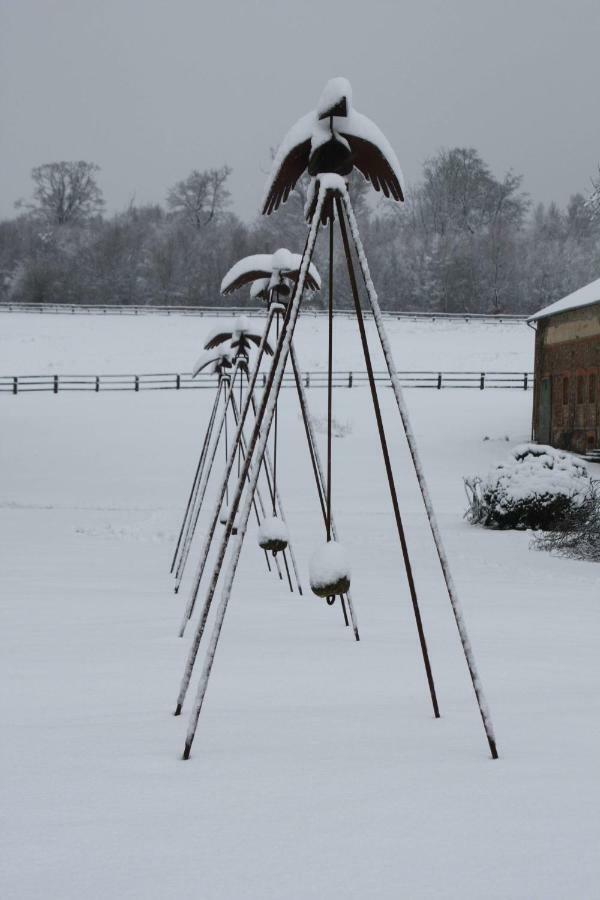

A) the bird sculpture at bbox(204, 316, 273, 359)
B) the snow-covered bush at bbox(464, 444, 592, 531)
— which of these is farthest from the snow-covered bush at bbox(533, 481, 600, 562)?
the bird sculpture at bbox(204, 316, 273, 359)

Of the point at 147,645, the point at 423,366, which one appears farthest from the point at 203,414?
the point at 147,645

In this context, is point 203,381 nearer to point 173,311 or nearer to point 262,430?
point 173,311

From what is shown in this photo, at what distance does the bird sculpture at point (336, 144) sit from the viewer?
4223 mm

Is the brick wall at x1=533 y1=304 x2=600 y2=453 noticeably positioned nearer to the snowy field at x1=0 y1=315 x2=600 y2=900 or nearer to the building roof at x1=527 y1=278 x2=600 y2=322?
the building roof at x1=527 y1=278 x2=600 y2=322

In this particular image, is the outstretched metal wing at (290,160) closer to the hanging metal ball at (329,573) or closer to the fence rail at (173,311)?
the hanging metal ball at (329,573)

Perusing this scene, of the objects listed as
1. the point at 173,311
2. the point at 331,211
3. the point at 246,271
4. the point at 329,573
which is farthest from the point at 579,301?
the point at 173,311

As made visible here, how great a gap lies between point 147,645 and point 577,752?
280 centimetres

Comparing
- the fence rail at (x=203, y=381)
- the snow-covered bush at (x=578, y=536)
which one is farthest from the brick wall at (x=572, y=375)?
the snow-covered bush at (x=578, y=536)

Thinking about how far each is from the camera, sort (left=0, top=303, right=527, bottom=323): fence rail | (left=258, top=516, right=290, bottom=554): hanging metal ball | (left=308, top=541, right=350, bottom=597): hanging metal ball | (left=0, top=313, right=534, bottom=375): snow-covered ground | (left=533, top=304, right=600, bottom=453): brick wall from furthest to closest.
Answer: (left=0, top=303, right=527, bottom=323): fence rail → (left=0, top=313, right=534, bottom=375): snow-covered ground → (left=533, top=304, right=600, bottom=453): brick wall → (left=258, top=516, right=290, bottom=554): hanging metal ball → (left=308, top=541, right=350, bottom=597): hanging metal ball

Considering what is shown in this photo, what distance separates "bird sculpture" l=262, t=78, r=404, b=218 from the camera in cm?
422

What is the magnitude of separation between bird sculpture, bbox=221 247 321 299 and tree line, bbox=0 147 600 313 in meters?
46.8

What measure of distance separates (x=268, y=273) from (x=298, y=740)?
4.14 meters

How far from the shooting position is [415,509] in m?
18.3

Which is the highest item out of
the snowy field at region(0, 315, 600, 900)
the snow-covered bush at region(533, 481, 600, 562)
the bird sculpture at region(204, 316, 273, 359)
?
the bird sculpture at region(204, 316, 273, 359)
